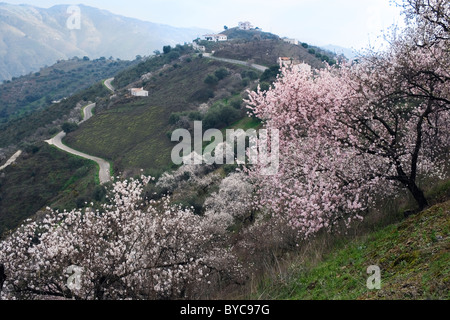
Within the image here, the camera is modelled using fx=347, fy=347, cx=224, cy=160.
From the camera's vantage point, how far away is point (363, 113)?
11.3 m

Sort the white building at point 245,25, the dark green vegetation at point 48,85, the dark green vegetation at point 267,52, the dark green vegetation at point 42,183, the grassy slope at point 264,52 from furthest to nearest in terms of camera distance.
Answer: the white building at point 245,25 → the dark green vegetation at point 48,85 → the grassy slope at point 264,52 → the dark green vegetation at point 267,52 → the dark green vegetation at point 42,183

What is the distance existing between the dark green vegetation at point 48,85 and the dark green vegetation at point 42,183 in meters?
65.9

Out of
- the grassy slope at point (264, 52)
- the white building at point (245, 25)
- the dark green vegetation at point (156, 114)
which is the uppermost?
the white building at point (245, 25)

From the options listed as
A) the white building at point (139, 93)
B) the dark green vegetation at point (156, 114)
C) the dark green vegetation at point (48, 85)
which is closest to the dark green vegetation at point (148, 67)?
the dark green vegetation at point (156, 114)

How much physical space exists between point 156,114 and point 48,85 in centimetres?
10684

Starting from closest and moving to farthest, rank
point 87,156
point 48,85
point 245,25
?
point 87,156, point 48,85, point 245,25

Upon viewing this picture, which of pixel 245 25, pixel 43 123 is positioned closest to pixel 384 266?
pixel 43 123

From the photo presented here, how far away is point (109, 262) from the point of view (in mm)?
11312

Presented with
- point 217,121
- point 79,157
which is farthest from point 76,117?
point 217,121

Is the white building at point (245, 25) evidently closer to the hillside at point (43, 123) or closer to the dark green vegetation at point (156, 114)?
the dark green vegetation at point (156, 114)

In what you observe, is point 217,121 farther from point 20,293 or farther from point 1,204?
point 20,293

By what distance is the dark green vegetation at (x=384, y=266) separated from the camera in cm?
625

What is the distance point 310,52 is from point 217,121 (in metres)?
47.5

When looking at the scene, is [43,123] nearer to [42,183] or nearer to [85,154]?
[85,154]
